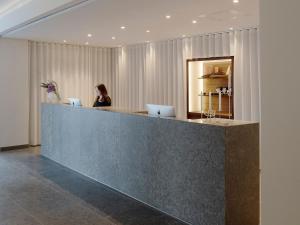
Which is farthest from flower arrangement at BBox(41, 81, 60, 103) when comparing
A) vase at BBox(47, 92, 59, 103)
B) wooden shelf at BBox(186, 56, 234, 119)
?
wooden shelf at BBox(186, 56, 234, 119)

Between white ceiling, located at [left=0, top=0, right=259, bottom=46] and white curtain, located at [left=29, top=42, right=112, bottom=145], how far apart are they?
63 centimetres

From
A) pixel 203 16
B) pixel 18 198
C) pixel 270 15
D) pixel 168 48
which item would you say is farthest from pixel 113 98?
pixel 270 15

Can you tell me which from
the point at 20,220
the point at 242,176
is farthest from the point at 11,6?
the point at 242,176

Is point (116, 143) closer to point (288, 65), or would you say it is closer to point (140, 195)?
point (140, 195)

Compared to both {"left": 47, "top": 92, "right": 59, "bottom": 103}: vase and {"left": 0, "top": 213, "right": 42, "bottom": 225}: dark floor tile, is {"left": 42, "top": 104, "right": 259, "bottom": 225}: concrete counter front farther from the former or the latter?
{"left": 47, "top": 92, "right": 59, "bottom": 103}: vase

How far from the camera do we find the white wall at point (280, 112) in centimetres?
190

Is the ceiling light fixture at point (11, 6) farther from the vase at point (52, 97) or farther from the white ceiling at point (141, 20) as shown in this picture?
the vase at point (52, 97)

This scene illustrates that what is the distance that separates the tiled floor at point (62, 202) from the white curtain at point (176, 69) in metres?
3.18

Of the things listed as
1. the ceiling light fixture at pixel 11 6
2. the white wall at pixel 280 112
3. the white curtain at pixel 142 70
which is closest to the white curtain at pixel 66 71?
the white curtain at pixel 142 70

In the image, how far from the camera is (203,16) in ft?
16.8

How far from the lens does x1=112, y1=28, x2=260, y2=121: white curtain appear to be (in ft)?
20.3

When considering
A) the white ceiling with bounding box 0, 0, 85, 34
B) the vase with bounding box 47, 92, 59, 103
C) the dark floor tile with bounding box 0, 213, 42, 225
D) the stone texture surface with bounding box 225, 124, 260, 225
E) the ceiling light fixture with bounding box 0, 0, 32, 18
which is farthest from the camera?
the vase with bounding box 47, 92, 59, 103

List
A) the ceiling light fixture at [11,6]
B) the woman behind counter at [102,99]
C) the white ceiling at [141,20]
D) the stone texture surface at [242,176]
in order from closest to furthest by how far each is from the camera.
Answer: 1. the stone texture surface at [242,176]
2. the white ceiling at [141,20]
3. the ceiling light fixture at [11,6]
4. the woman behind counter at [102,99]

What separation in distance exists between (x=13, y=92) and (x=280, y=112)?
6712mm
